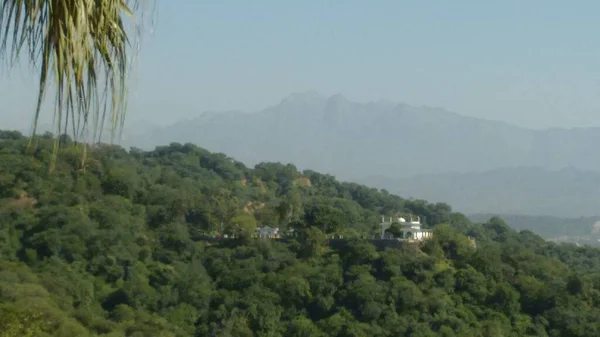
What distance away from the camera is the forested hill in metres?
26.3

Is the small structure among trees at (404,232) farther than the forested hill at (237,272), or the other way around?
the small structure among trees at (404,232)

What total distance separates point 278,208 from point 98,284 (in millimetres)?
9149

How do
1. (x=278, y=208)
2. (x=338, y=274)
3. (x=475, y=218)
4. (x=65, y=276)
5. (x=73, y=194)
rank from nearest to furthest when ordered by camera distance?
(x=65, y=276), (x=338, y=274), (x=73, y=194), (x=278, y=208), (x=475, y=218)

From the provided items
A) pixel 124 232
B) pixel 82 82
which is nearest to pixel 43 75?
pixel 82 82

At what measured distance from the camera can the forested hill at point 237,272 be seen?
86.2 feet

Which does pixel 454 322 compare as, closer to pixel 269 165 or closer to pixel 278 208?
pixel 278 208

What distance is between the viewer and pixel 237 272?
1148 inches

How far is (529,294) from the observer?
29.1m

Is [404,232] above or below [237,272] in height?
above

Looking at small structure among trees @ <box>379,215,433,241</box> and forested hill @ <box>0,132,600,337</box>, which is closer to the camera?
forested hill @ <box>0,132,600,337</box>

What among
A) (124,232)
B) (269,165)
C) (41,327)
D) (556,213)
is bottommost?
(41,327)

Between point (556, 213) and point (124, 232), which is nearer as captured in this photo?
point (124, 232)

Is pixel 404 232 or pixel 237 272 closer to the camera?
pixel 237 272

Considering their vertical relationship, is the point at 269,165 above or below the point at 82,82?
above
